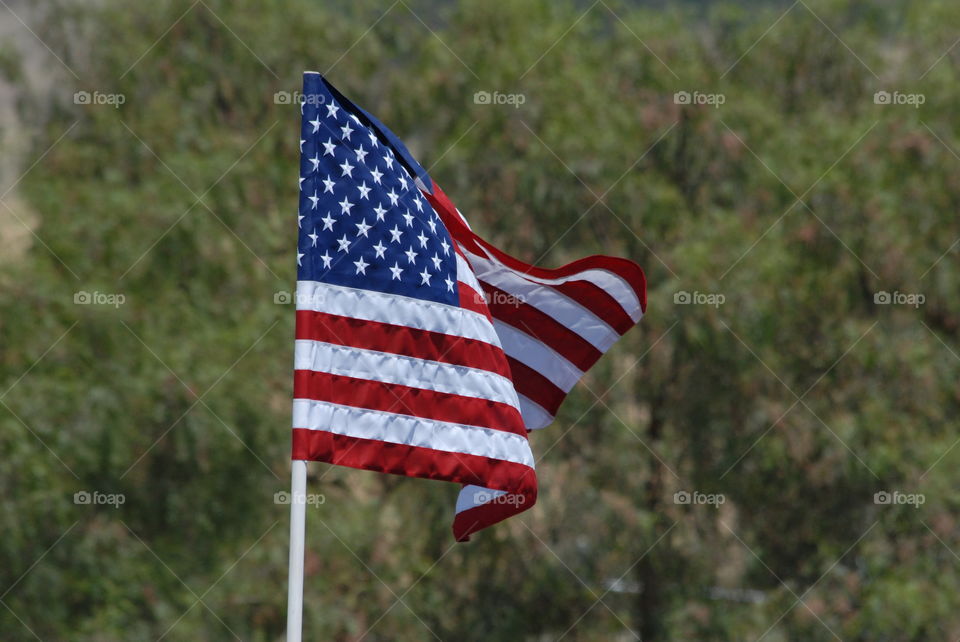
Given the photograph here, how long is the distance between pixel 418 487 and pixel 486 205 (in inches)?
124

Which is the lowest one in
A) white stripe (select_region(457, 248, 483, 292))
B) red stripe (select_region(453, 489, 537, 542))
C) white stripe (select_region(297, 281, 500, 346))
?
red stripe (select_region(453, 489, 537, 542))

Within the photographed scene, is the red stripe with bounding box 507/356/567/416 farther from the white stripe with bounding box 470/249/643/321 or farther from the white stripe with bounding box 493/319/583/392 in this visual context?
the white stripe with bounding box 470/249/643/321

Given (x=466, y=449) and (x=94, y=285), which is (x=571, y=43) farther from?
(x=466, y=449)

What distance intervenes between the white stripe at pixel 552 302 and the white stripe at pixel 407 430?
101 centimetres

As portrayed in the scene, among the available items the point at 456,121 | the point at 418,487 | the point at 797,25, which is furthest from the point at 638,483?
the point at 797,25

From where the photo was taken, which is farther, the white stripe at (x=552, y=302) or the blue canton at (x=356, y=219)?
the white stripe at (x=552, y=302)

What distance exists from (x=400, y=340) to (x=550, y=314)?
1228 mm

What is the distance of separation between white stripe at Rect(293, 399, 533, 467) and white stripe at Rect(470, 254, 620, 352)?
1.01 meters

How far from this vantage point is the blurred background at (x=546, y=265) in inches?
470

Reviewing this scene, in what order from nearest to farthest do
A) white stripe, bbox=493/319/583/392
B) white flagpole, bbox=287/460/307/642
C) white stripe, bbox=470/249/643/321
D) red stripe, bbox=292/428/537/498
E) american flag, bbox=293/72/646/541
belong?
white flagpole, bbox=287/460/307/642 → red stripe, bbox=292/428/537/498 → american flag, bbox=293/72/646/541 → white stripe, bbox=470/249/643/321 → white stripe, bbox=493/319/583/392

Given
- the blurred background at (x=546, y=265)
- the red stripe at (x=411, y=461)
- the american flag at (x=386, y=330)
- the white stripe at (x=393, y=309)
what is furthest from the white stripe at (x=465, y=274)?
the blurred background at (x=546, y=265)

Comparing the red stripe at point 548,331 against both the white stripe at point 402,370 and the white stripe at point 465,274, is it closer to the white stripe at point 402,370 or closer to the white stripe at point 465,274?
the white stripe at point 465,274

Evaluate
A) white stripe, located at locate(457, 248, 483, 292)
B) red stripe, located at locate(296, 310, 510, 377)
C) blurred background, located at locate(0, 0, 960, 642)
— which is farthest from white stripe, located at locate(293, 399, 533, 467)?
blurred background, located at locate(0, 0, 960, 642)

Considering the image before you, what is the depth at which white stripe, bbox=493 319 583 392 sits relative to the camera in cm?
654
